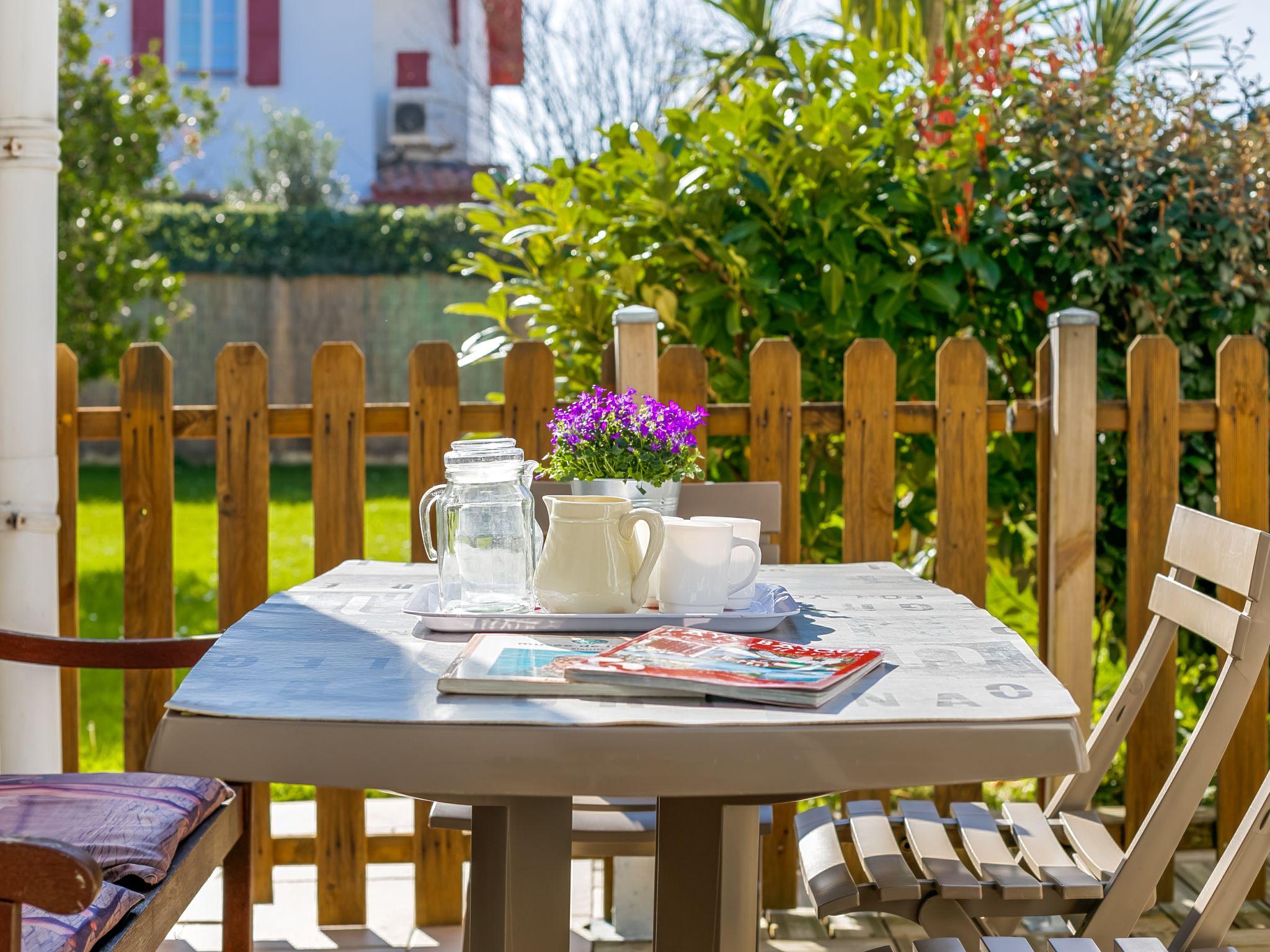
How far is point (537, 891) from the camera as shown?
116 centimetres

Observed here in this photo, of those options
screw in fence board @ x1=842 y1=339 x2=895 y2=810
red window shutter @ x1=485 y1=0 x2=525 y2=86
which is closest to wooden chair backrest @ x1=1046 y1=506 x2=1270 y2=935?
screw in fence board @ x1=842 y1=339 x2=895 y2=810

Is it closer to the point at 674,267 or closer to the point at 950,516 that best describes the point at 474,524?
the point at 950,516

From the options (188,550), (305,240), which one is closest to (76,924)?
(188,550)

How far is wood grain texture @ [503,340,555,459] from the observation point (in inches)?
106

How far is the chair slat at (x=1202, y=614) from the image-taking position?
1.60 metres

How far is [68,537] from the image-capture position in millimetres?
2674

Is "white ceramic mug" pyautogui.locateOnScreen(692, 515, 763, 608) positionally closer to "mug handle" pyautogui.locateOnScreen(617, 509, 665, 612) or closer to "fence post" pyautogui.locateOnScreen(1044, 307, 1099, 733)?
"mug handle" pyautogui.locateOnScreen(617, 509, 665, 612)

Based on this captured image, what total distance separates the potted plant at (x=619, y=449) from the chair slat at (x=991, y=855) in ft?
2.37

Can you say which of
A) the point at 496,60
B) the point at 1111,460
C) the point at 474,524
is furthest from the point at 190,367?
the point at 474,524

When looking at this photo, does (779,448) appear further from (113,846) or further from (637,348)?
(113,846)

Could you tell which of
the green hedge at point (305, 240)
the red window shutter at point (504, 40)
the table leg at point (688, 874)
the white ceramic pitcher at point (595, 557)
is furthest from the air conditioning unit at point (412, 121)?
the table leg at point (688, 874)

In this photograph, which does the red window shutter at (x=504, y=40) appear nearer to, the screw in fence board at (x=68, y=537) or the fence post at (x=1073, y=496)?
the screw in fence board at (x=68, y=537)

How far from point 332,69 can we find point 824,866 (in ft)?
55.2

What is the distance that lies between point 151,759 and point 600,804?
113cm
